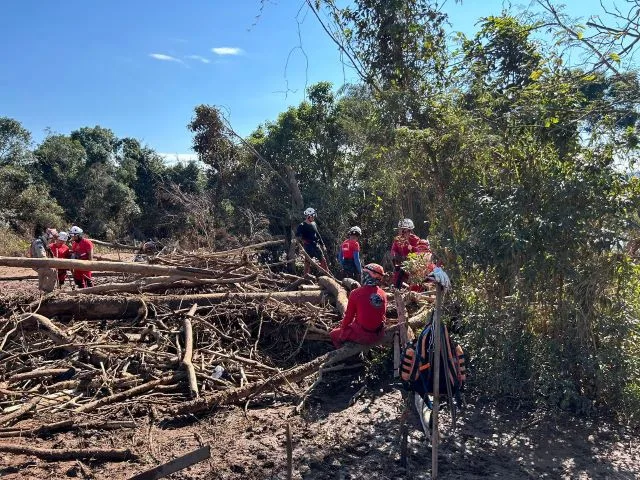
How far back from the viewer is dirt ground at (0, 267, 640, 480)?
4.44 meters

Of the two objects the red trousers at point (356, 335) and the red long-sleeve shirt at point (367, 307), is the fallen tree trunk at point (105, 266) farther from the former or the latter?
the red long-sleeve shirt at point (367, 307)

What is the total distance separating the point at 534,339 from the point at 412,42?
12.9 ft

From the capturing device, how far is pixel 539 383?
5391 millimetres

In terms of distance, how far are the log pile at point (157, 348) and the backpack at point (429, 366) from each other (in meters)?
1.63

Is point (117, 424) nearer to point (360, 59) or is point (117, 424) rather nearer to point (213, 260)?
point (213, 260)

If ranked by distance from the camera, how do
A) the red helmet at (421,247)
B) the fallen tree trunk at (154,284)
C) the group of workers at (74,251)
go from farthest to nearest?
the group of workers at (74,251) → the red helmet at (421,247) → the fallen tree trunk at (154,284)

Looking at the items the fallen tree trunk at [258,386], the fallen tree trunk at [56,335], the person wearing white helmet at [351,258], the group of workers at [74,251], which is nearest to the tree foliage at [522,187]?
the fallen tree trunk at [258,386]

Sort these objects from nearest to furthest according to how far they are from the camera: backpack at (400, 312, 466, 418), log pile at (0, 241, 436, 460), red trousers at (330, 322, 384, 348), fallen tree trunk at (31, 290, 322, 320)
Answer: backpack at (400, 312, 466, 418) < log pile at (0, 241, 436, 460) < red trousers at (330, 322, 384, 348) < fallen tree trunk at (31, 290, 322, 320)

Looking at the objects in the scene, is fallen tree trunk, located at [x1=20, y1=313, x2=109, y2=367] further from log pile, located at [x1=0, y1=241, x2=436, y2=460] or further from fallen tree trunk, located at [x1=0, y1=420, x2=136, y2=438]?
fallen tree trunk, located at [x1=0, y1=420, x2=136, y2=438]

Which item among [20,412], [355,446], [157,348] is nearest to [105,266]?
[157,348]

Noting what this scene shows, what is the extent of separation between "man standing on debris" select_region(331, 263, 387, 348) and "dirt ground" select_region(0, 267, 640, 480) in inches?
30.2

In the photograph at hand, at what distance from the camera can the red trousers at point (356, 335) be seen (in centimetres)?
623

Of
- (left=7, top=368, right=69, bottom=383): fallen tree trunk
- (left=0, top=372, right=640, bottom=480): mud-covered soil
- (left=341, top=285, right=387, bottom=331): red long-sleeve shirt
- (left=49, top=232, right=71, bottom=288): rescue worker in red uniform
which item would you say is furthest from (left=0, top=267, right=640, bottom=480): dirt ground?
(left=49, top=232, right=71, bottom=288): rescue worker in red uniform

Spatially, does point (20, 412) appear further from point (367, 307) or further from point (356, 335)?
point (367, 307)
